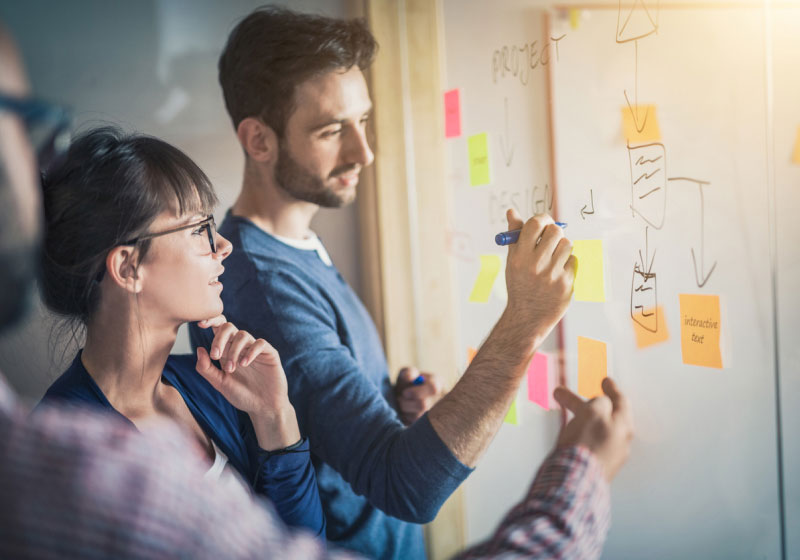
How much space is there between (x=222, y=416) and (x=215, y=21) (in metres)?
1.09

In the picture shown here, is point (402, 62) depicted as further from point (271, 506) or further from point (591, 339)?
point (271, 506)

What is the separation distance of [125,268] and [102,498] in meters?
0.56

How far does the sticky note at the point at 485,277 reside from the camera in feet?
4.34

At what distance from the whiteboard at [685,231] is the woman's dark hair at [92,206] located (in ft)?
2.24

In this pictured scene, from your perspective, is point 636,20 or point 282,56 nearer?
point 636,20

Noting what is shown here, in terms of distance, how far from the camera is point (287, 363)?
1.02 metres

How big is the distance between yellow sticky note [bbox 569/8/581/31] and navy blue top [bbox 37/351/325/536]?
0.83 m

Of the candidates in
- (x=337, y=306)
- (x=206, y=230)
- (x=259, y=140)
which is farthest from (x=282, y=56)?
(x=337, y=306)

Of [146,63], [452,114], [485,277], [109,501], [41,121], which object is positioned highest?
[146,63]

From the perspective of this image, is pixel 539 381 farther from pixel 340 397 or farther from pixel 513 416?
pixel 340 397

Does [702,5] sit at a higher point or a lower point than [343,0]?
lower

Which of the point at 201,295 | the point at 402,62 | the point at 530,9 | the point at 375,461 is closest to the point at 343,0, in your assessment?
the point at 402,62

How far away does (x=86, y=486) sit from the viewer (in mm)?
440

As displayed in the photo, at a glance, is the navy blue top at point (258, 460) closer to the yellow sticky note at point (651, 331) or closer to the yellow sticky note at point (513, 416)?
the yellow sticky note at point (513, 416)
